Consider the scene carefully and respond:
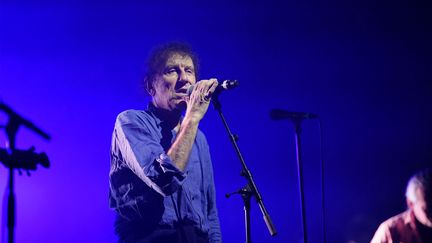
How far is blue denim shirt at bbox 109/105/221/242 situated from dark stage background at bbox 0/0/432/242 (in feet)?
3.31

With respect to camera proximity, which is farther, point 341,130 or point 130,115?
point 341,130

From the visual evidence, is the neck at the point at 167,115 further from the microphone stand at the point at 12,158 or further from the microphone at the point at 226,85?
Result: the microphone stand at the point at 12,158

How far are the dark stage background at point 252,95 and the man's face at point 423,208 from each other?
109 centimetres

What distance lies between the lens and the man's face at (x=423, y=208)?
3029 millimetres

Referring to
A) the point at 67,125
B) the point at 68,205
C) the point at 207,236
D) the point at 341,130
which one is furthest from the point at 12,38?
the point at 341,130

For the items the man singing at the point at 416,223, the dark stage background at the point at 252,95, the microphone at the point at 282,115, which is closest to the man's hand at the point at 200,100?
the microphone at the point at 282,115

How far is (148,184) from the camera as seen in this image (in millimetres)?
2383

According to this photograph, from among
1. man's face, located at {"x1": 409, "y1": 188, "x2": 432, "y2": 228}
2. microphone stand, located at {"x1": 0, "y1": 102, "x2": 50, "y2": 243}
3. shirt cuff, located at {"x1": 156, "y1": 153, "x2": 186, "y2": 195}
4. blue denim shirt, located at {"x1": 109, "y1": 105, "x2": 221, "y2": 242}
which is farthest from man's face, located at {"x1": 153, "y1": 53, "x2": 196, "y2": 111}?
man's face, located at {"x1": 409, "y1": 188, "x2": 432, "y2": 228}

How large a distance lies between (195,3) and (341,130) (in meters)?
1.64

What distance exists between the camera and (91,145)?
11.7 feet

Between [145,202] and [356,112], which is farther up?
[356,112]

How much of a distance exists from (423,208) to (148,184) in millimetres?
1748

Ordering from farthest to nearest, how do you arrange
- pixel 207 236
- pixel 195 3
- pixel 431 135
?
1. pixel 431 135
2. pixel 195 3
3. pixel 207 236

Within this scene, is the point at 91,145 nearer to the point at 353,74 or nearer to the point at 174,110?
the point at 174,110
